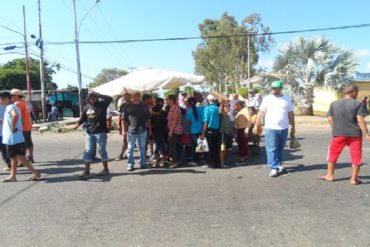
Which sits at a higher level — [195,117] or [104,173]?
[195,117]

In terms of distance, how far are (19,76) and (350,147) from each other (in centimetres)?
6389

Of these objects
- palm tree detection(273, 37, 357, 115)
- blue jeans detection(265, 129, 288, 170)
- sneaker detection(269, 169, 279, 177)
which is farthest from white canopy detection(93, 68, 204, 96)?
palm tree detection(273, 37, 357, 115)

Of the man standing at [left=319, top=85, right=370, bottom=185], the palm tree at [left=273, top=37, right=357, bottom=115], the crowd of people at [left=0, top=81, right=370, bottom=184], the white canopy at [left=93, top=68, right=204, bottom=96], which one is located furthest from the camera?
the palm tree at [left=273, top=37, right=357, bottom=115]

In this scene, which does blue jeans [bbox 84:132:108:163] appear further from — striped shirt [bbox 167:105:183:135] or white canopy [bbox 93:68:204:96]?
white canopy [bbox 93:68:204:96]

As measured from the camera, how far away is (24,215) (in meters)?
5.46

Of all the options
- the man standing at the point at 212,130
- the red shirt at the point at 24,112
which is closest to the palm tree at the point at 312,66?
the man standing at the point at 212,130

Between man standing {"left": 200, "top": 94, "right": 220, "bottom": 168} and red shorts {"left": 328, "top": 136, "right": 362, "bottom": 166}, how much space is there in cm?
251

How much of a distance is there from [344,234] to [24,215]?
13.3 ft

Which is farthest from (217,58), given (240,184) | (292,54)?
(240,184)

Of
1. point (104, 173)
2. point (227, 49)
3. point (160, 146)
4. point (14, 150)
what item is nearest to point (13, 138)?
point (14, 150)

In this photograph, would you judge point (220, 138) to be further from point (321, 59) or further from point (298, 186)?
point (321, 59)

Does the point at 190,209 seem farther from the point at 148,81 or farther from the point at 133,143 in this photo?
the point at 148,81

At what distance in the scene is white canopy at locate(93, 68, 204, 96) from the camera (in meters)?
10.8

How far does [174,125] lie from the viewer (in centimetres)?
871
